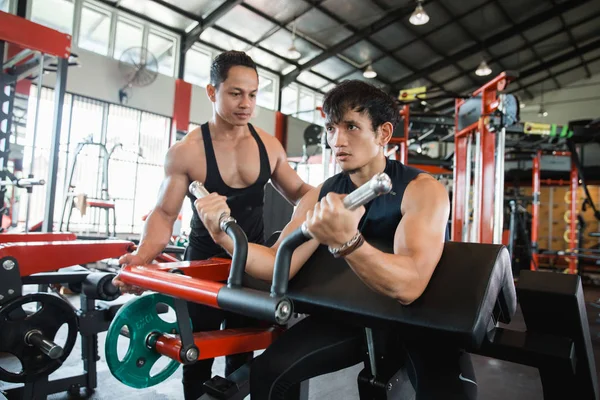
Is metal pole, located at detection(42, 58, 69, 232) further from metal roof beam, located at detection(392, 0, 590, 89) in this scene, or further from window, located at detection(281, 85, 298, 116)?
metal roof beam, located at detection(392, 0, 590, 89)

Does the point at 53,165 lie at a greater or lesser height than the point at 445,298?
greater

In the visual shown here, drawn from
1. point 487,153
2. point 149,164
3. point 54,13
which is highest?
point 54,13

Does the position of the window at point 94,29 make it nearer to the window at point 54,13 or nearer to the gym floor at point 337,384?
the window at point 54,13

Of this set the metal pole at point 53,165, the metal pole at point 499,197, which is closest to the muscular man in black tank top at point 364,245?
the metal pole at point 53,165

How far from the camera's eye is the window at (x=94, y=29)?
23.7ft

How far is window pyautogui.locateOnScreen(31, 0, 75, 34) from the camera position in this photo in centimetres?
666

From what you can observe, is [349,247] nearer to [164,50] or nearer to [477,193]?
[477,193]

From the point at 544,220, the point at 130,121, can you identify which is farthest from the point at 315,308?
the point at 544,220

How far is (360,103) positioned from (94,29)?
7649 millimetres

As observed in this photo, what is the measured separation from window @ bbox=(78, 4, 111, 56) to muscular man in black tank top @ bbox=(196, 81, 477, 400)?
738cm

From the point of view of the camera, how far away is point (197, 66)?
9.16m

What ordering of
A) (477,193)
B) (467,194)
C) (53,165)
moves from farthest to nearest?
(467,194)
(477,193)
(53,165)

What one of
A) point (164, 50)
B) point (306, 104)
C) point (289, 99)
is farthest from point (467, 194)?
point (306, 104)

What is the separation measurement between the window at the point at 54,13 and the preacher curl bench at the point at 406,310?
722cm
